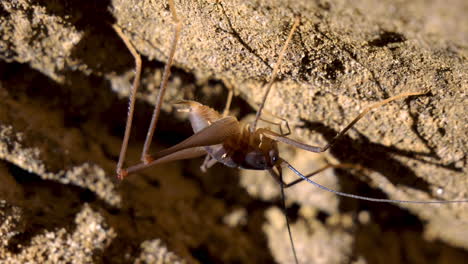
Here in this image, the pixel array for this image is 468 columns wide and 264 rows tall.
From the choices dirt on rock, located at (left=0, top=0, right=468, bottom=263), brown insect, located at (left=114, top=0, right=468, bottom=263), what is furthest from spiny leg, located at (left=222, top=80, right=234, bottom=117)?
brown insect, located at (left=114, top=0, right=468, bottom=263)

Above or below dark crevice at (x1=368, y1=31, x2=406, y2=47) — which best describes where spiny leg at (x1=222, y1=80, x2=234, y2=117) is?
below

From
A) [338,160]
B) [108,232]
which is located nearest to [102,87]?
[108,232]

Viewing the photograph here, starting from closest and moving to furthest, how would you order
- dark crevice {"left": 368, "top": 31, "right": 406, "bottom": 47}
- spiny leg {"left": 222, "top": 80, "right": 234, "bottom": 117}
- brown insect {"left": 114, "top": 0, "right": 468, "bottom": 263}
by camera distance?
1. dark crevice {"left": 368, "top": 31, "right": 406, "bottom": 47}
2. brown insect {"left": 114, "top": 0, "right": 468, "bottom": 263}
3. spiny leg {"left": 222, "top": 80, "right": 234, "bottom": 117}

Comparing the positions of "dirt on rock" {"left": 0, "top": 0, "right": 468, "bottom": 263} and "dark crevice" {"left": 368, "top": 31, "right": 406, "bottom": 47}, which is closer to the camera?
"dark crevice" {"left": 368, "top": 31, "right": 406, "bottom": 47}

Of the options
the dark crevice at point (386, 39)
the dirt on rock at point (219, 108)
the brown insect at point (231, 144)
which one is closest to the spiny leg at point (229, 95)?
the dirt on rock at point (219, 108)

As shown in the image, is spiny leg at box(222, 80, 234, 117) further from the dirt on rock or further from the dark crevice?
the dark crevice

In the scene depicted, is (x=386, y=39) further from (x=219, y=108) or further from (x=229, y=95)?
(x=219, y=108)

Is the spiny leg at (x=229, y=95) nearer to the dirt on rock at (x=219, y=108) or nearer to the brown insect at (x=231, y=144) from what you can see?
the dirt on rock at (x=219, y=108)

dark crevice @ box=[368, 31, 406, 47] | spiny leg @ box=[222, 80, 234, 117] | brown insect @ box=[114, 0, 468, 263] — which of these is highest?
dark crevice @ box=[368, 31, 406, 47]

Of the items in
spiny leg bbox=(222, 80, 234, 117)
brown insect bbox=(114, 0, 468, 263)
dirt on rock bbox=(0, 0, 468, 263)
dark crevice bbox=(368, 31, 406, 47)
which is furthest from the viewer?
spiny leg bbox=(222, 80, 234, 117)
